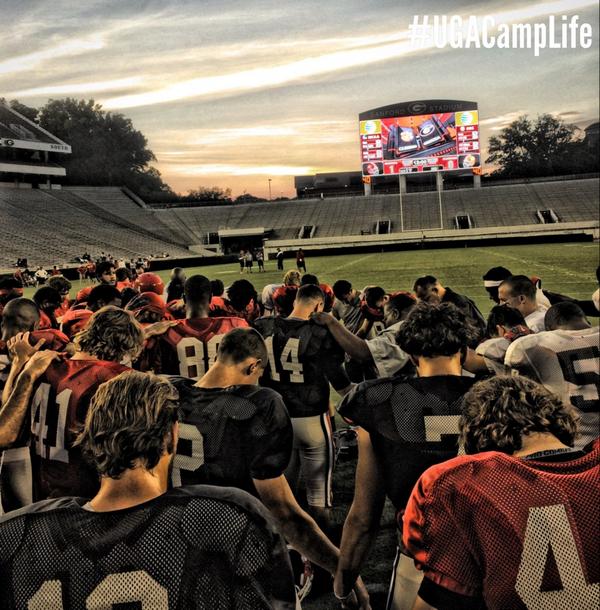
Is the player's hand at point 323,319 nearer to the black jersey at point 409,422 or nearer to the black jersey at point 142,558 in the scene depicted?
the black jersey at point 409,422

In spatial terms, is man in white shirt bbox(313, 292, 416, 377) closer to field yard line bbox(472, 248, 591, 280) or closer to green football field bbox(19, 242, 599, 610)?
green football field bbox(19, 242, 599, 610)

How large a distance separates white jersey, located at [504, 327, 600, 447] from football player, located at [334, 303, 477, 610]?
2.19ft

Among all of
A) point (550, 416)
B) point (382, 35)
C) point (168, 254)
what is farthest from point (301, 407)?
point (168, 254)

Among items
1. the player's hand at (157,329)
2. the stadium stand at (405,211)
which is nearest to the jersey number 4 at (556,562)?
the player's hand at (157,329)

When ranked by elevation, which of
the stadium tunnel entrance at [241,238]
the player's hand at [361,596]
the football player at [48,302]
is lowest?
the player's hand at [361,596]

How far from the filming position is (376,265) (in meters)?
25.8

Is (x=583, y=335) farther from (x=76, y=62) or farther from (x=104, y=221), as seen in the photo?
(x=104, y=221)

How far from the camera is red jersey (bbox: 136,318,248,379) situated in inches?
151

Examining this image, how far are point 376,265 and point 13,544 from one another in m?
24.8

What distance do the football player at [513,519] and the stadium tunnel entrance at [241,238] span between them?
49954 millimetres

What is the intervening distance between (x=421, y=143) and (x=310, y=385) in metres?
43.9

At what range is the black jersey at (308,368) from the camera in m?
3.91

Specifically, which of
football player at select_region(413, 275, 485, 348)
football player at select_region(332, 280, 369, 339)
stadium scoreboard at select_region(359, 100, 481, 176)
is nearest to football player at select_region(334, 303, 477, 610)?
football player at select_region(413, 275, 485, 348)

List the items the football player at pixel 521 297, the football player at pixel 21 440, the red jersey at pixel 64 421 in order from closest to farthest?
1. the red jersey at pixel 64 421
2. the football player at pixel 21 440
3. the football player at pixel 521 297
